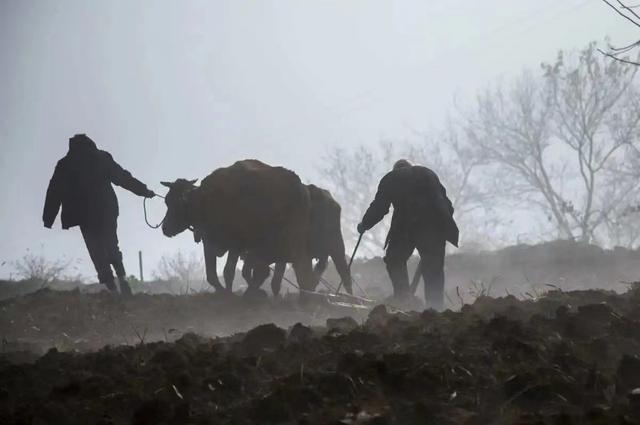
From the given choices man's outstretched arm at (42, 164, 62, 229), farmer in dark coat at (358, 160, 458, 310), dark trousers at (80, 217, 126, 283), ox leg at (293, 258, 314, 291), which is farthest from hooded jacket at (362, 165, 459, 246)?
man's outstretched arm at (42, 164, 62, 229)

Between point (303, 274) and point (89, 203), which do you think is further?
point (89, 203)

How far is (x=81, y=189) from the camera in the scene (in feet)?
39.2

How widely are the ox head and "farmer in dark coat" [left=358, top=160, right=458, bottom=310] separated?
3.81 metres

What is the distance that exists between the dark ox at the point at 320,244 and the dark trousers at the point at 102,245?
1.81m

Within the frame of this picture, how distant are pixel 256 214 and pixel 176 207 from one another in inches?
88.2

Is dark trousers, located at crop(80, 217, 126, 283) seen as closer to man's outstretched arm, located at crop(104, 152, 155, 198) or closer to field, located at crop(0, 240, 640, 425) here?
man's outstretched arm, located at crop(104, 152, 155, 198)

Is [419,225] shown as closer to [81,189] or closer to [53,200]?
[81,189]

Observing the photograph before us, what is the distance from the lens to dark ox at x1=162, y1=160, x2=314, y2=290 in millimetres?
11133

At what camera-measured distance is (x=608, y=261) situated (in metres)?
19.8

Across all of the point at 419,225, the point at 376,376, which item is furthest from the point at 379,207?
the point at 376,376

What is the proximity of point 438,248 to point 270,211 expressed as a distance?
2.60 meters

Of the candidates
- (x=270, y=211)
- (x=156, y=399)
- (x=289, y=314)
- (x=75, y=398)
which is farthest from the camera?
(x=270, y=211)

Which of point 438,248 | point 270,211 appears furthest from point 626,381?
point 270,211

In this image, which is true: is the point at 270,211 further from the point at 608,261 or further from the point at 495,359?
the point at 608,261
